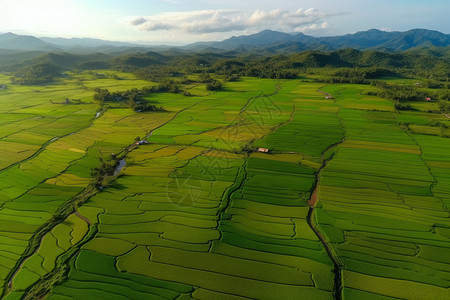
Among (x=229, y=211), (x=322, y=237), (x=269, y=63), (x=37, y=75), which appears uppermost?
(x=269, y=63)

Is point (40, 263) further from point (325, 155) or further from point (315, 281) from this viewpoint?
point (325, 155)

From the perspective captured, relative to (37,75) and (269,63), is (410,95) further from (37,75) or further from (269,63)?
(37,75)

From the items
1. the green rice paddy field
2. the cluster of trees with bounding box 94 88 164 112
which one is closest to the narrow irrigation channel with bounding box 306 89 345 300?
the green rice paddy field

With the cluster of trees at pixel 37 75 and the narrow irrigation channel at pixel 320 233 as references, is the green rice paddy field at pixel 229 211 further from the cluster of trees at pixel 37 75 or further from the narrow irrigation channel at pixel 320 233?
the cluster of trees at pixel 37 75

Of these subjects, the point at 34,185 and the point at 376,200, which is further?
the point at 34,185

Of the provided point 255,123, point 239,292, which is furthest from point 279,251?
point 255,123

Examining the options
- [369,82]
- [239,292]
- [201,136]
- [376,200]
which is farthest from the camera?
[369,82]

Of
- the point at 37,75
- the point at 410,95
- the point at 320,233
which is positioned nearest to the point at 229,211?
the point at 320,233

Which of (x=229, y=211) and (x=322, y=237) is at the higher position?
(x=229, y=211)
